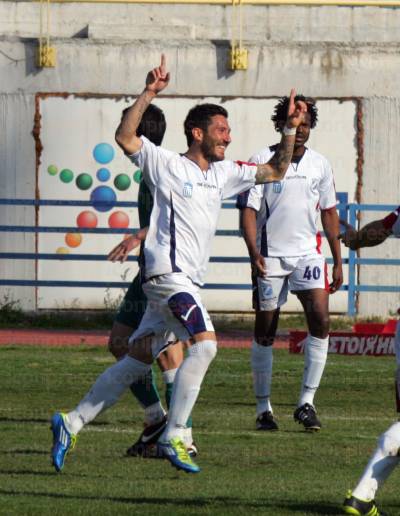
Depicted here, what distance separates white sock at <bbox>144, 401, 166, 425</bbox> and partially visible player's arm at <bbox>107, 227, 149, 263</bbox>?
1183 millimetres

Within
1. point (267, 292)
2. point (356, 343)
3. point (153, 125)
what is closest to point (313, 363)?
point (267, 292)

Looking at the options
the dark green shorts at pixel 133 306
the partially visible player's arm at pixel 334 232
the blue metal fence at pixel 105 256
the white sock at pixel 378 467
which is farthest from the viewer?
the blue metal fence at pixel 105 256

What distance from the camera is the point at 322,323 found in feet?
34.2

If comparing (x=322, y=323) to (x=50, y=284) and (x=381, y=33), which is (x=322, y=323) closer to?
(x=50, y=284)

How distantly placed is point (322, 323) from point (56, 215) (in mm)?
11260

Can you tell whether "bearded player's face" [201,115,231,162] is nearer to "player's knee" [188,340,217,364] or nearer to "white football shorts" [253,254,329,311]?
"player's knee" [188,340,217,364]

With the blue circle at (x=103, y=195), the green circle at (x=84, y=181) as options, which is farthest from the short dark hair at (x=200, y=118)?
the green circle at (x=84, y=181)

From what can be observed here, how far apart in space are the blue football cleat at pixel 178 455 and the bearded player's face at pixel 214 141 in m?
1.70

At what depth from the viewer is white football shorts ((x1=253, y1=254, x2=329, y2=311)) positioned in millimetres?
10414

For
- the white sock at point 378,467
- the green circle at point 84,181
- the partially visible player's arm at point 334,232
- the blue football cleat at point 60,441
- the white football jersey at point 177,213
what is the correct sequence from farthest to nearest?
1. the green circle at point 84,181
2. the partially visible player's arm at point 334,232
3. the white football jersey at point 177,213
4. the blue football cleat at point 60,441
5. the white sock at point 378,467

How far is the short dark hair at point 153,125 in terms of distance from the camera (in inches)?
355

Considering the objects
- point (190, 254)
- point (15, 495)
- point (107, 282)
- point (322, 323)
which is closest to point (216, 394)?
point (322, 323)

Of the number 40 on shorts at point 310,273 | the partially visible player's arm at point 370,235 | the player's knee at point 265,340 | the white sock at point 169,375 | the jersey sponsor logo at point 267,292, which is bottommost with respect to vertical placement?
the player's knee at point 265,340

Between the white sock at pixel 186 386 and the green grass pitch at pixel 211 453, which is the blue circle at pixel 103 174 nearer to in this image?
the green grass pitch at pixel 211 453
